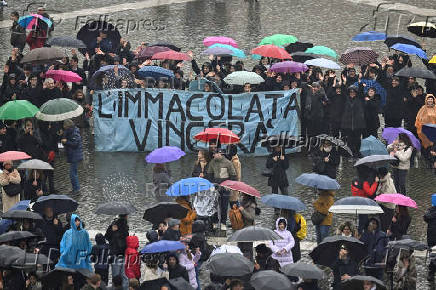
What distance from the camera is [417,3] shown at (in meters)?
34.6

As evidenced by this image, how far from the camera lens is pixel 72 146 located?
21.2 meters

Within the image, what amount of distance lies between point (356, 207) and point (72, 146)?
619 cm

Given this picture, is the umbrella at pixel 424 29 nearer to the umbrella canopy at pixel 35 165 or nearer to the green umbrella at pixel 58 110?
the green umbrella at pixel 58 110

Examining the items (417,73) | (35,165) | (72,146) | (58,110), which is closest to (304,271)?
(35,165)

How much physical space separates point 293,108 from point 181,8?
11.3m

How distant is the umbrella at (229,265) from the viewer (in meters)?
15.2

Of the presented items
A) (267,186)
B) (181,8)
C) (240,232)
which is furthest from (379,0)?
(240,232)

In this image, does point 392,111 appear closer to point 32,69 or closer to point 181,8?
point 32,69

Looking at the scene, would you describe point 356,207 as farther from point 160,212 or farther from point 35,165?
point 35,165

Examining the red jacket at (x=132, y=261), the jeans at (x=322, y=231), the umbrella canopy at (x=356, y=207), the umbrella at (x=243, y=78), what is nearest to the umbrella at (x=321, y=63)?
the umbrella at (x=243, y=78)

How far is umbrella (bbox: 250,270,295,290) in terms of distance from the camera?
14688mm

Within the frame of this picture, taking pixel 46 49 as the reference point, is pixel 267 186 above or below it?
below

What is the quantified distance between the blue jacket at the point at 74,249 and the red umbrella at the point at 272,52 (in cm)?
954

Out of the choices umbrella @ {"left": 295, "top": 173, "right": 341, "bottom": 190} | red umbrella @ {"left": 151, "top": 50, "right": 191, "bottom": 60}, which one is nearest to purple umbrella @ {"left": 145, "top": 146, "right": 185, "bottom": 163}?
umbrella @ {"left": 295, "top": 173, "right": 341, "bottom": 190}
